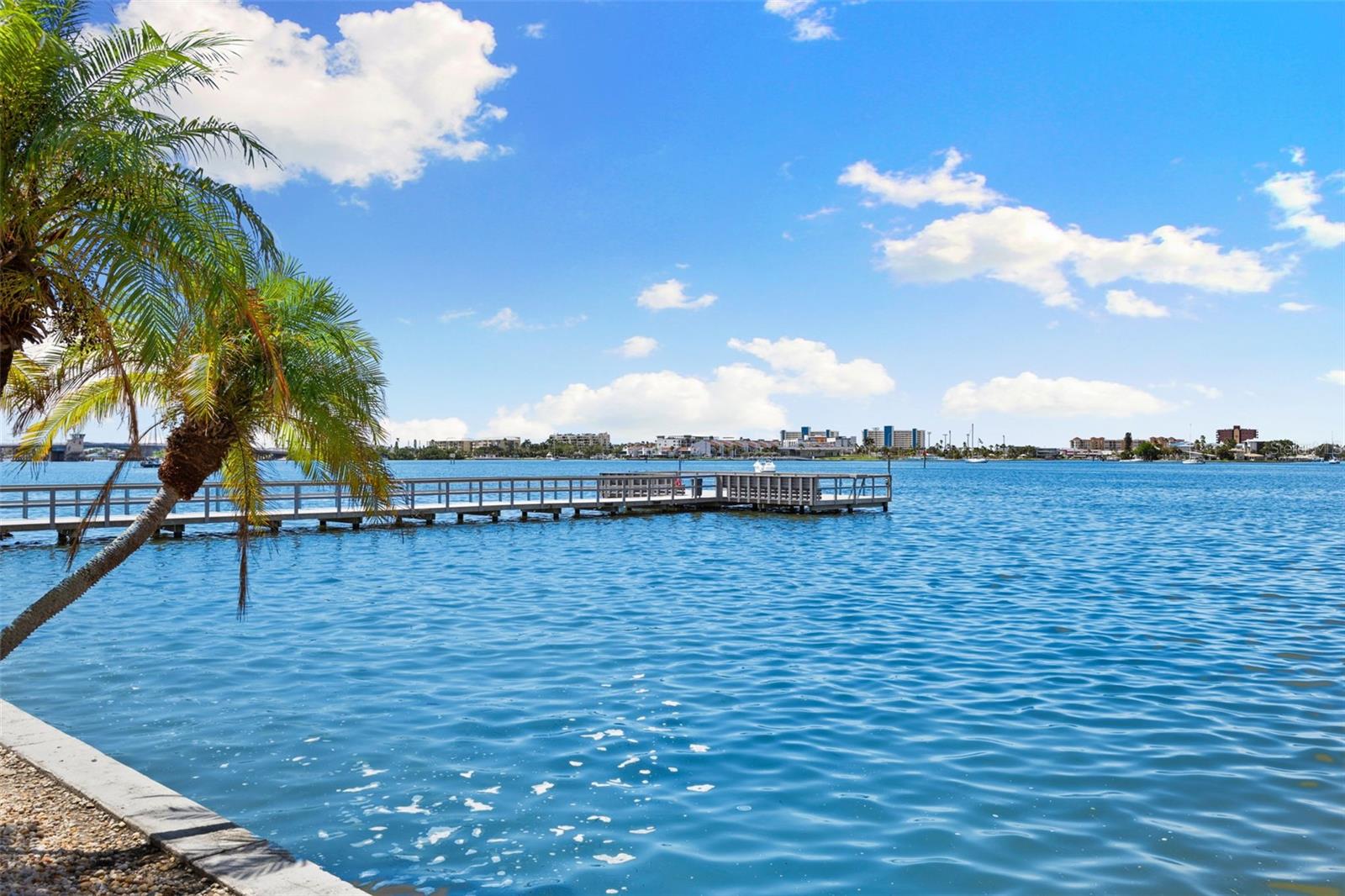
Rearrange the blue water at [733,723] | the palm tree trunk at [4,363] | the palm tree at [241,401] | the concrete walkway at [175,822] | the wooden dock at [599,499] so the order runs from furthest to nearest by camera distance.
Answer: the wooden dock at [599,499]
the palm tree at [241,401]
the blue water at [733,723]
the palm tree trunk at [4,363]
the concrete walkway at [175,822]

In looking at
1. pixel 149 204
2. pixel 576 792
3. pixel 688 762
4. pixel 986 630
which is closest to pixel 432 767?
pixel 576 792

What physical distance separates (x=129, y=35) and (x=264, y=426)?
351 centimetres

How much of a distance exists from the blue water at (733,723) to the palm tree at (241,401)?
2.31 m

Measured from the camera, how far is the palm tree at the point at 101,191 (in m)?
5.47

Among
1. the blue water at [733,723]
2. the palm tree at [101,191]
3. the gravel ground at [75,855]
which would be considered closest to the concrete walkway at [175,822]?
the gravel ground at [75,855]

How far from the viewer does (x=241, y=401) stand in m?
7.90

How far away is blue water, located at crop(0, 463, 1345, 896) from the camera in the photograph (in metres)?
6.61

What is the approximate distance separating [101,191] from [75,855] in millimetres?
4021

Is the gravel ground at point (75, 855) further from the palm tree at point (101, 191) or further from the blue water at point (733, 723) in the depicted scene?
the palm tree at point (101, 191)

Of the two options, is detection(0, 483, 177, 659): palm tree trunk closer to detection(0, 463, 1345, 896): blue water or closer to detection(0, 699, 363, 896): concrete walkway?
detection(0, 699, 363, 896): concrete walkway

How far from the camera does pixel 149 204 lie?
5.66 m

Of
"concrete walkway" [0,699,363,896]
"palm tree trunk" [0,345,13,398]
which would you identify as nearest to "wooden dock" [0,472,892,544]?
"concrete walkway" [0,699,363,896]

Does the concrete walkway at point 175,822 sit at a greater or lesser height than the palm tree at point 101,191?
lesser

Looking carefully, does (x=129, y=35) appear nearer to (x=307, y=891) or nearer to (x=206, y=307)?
(x=206, y=307)
